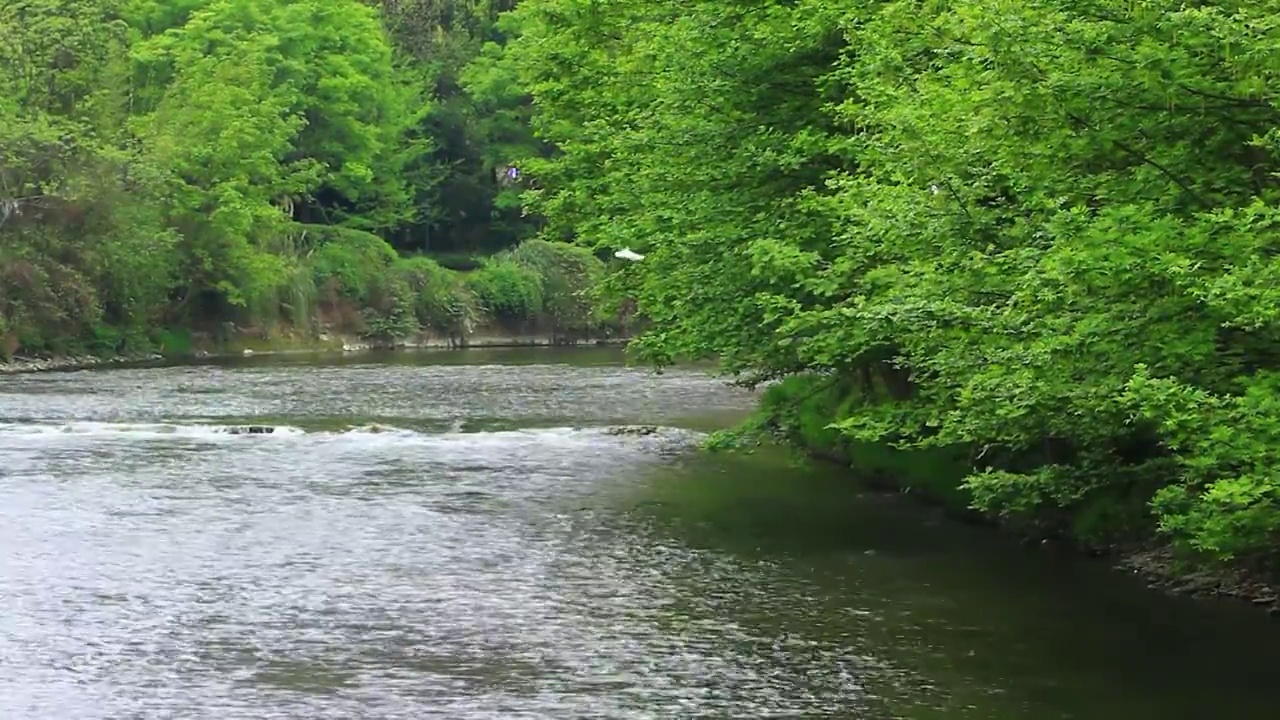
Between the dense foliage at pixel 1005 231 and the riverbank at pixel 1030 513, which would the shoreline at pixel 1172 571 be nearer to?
the riverbank at pixel 1030 513

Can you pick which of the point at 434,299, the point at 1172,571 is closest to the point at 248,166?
the point at 434,299

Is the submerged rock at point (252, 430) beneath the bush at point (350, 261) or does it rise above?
beneath

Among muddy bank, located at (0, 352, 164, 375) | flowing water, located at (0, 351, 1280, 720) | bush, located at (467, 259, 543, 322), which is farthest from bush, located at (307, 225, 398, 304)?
flowing water, located at (0, 351, 1280, 720)

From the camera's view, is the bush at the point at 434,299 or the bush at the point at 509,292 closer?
the bush at the point at 434,299

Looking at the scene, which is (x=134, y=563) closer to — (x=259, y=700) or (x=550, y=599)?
(x=550, y=599)

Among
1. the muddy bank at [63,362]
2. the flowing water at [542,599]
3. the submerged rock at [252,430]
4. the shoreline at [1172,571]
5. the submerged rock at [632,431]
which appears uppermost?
the muddy bank at [63,362]

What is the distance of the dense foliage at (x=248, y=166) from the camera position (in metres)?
70.2

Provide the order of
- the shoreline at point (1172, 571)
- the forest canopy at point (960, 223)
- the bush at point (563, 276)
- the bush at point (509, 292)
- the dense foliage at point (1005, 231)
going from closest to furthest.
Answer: the dense foliage at point (1005, 231)
the forest canopy at point (960, 223)
the shoreline at point (1172, 571)
the bush at point (509, 292)
the bush at point (563, 276)

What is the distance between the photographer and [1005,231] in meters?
22.5

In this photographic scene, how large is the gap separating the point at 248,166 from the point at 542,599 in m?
60.9

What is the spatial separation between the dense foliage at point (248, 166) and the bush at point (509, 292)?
31 cm

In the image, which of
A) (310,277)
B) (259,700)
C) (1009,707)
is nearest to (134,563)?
(259,700)

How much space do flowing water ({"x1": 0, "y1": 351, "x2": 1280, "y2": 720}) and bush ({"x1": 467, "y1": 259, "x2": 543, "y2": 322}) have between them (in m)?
49.8

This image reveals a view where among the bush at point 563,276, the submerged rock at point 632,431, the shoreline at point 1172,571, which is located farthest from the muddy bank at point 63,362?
the shoreline at point 1172,571
